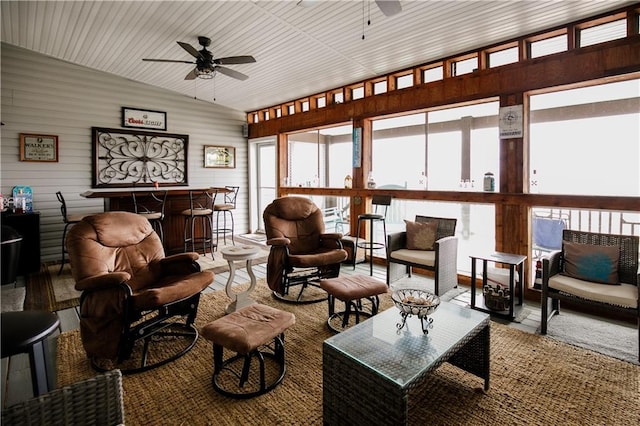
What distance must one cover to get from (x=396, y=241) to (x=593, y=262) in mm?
1954

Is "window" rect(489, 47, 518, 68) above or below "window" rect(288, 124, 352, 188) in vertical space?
above

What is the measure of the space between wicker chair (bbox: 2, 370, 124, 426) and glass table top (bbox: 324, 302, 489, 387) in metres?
1.04

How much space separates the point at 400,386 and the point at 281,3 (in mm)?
3886

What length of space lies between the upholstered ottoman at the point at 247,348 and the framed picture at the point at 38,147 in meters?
5.35

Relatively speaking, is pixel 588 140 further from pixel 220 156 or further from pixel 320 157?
pixel 220 156

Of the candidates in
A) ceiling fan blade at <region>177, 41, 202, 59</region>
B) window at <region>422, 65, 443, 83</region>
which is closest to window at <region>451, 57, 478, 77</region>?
window at <region>422, 65, 443, 83</region>

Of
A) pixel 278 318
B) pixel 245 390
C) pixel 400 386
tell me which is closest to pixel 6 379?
pixel 245 390

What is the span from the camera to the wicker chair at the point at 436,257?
376 centimetres

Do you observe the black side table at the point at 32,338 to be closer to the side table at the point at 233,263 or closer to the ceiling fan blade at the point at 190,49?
the side table at the point at 233,263

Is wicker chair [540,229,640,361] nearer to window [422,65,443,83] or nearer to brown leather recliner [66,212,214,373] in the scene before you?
window [422,65,443,83]

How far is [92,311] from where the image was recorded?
238 centimetres

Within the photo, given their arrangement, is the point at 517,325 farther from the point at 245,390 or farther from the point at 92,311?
the point at 92,311

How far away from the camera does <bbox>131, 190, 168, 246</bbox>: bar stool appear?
5.29 meters

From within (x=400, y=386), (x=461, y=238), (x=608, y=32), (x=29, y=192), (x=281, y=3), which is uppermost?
(x=281, y=3)
